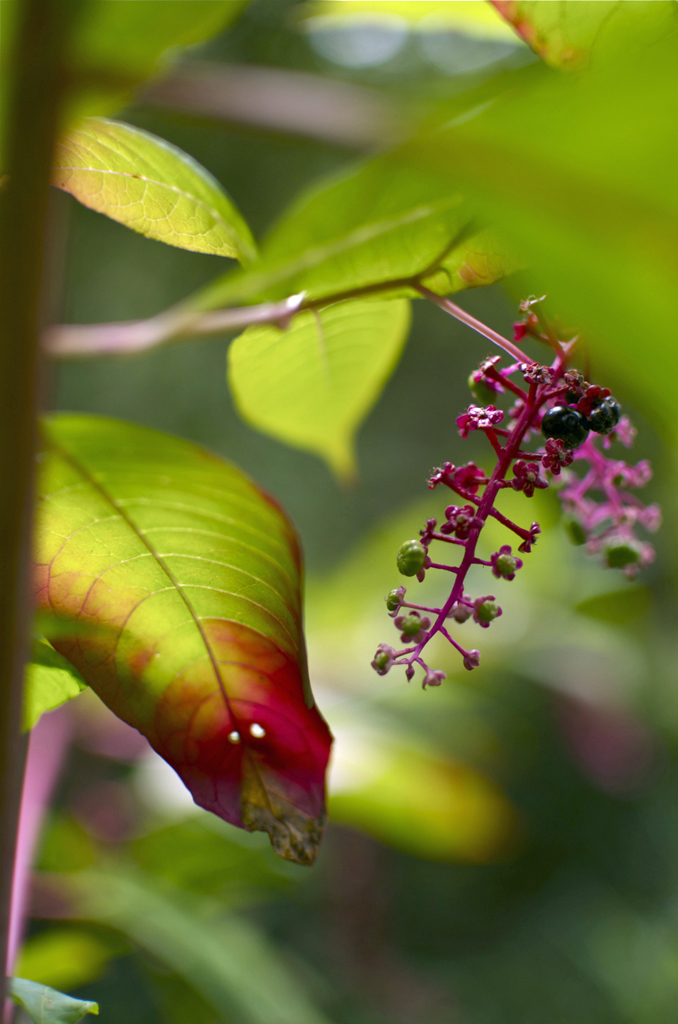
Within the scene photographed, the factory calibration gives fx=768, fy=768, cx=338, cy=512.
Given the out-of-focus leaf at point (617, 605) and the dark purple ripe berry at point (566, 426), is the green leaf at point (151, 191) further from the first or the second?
the out-of-focus leaf at point (617, 605)

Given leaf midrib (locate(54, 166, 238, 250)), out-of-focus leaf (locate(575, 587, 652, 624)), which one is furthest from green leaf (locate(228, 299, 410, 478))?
out-of-focus leaf (locate(575, 587, 652, 624))

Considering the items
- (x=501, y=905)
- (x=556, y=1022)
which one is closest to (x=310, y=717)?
(x=556, y=1022)

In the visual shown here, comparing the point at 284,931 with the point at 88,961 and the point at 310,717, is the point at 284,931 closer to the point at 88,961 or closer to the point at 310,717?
the point at 88,961

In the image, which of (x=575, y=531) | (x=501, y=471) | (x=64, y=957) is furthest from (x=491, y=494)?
(x=64, y=957)

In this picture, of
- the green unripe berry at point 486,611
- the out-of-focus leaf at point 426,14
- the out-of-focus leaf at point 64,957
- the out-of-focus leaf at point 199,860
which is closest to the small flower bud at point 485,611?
the green unripe berry at point 486,611

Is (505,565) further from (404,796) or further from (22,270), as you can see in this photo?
(404,796)

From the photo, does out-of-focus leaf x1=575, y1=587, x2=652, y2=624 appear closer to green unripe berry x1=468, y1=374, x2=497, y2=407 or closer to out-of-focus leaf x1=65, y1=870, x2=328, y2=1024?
out-of-focus leaf x1=65, y1=870, x2=328, y2=1024
